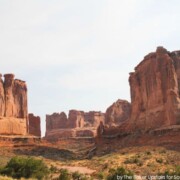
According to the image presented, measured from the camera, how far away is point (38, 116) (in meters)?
106

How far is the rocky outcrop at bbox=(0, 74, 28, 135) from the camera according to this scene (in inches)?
3471

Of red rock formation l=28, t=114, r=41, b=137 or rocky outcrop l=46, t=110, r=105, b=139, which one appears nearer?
red rock formation l=28, t=114, r=41, b=137

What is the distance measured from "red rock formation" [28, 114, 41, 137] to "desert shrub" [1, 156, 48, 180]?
2673 inches

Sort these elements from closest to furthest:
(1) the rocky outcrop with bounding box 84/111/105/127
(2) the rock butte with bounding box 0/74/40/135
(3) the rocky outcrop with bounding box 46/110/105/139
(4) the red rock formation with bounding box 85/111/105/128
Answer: (2) the rock butte with bounding box 0/74/40/135, (3) the rocky outcrop with bounding box 46/110/105/139, (4) the red rock formation with bounding box 85/111/105/128, (1) the rocky outcrop with bounding box 84/111/105/127

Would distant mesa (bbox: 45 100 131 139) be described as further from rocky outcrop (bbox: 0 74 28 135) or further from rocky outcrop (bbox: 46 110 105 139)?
rocky outcrop (bbox: 0 74 28 135)

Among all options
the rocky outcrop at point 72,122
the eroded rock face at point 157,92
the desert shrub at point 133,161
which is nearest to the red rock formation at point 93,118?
the rocky outcrop at point 72,122

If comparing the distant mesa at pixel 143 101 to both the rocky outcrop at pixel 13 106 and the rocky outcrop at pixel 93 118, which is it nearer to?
the rocky outcrop at pixel 13 106

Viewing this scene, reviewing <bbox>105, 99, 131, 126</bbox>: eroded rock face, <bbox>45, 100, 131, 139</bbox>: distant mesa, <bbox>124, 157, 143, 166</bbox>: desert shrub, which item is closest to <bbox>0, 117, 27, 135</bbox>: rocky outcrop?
<bbox>105, 99, 131, 126</bbox>: eroded rock face

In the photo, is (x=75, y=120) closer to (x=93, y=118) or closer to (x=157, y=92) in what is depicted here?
(x=93, y=118)

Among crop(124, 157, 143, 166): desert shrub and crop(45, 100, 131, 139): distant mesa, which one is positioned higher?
crop(45, 100, 131, 139): distant mesa

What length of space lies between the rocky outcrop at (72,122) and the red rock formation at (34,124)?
132 ft

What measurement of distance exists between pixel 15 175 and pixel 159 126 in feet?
128

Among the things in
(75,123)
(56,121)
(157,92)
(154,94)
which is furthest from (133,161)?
(56,121)

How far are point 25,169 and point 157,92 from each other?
1655 inches
